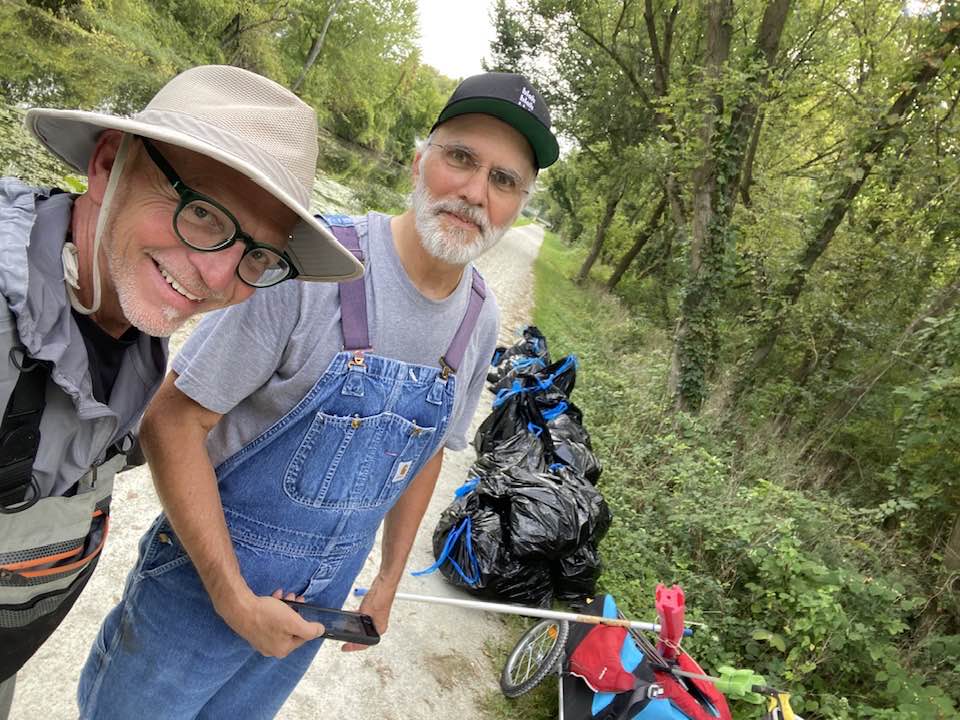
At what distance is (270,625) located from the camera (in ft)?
4.45

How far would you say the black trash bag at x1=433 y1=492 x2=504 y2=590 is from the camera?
12.1 ft

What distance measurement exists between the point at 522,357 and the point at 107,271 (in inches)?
247

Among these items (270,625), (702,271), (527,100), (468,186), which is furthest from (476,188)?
(702,271)

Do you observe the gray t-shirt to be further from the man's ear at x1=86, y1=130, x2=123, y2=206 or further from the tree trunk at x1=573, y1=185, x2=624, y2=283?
the tree trunk at x1=573, y1=185, x2=624, y2=283

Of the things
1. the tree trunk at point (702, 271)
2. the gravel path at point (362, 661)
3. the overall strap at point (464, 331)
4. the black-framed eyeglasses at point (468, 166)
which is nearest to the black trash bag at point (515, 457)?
the gravel path at point (362, 661)

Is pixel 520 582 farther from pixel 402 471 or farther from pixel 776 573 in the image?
pixel 402 471

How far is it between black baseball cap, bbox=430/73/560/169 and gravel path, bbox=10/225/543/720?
266 cm

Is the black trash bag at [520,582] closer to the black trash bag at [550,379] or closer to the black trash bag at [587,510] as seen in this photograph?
the black trash bag at [587,510]

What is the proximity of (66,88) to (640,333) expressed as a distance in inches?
510

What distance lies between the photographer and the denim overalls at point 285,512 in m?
1.35

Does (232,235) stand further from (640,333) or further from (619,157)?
(619,157)

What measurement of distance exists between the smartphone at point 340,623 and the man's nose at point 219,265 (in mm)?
879

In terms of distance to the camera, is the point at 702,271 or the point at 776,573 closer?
the point at 776,573

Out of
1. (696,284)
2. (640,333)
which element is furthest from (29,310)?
(640,333)
